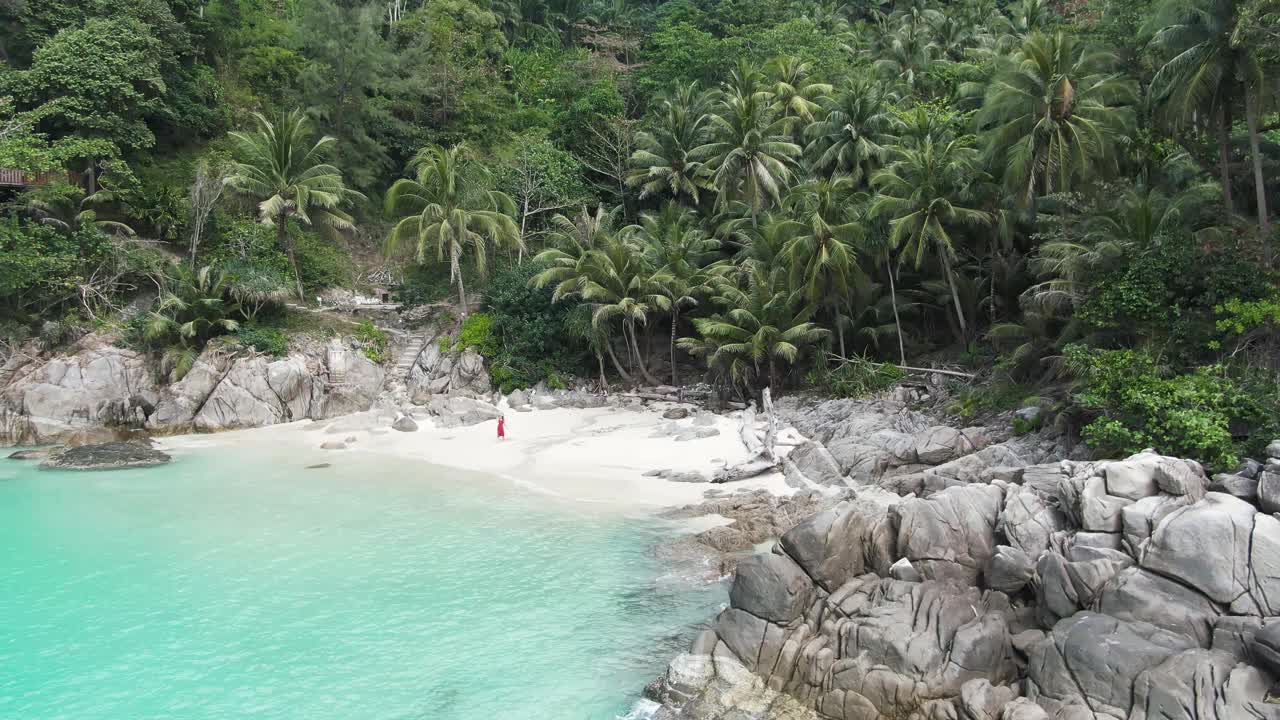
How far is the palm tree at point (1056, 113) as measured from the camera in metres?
17.0

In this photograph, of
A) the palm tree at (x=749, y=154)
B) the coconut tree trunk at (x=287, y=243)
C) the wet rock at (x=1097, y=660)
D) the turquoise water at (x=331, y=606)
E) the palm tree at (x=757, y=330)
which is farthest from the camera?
the coconut tree trunk at (x=287, y=243)

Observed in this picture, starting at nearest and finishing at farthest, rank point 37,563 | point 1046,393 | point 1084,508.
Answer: point 1084,508 → point 37,563 → point 1046,393

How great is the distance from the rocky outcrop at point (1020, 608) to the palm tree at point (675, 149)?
22.8m

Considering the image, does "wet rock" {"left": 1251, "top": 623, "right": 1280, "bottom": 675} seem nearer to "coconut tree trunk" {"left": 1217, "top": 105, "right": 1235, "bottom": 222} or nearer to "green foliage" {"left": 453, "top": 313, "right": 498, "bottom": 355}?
"coconut tree trunk" {"left": 1217, "top": 105, "right": 1235, "bottom": 222}

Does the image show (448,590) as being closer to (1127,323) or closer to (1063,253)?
(1127,323)

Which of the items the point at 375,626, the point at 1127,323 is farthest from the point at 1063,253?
the point at 375,626

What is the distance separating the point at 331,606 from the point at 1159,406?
13.2 metres

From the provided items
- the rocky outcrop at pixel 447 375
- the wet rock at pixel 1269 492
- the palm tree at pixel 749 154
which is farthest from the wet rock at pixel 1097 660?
the rocky outcrop at pixel 447 375

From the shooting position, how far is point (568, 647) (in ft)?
30.9

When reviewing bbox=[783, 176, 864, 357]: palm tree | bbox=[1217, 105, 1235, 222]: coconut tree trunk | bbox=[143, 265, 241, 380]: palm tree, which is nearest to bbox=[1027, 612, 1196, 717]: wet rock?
bbox=[1217, 105, 1235, 222]: coconut tree trunk

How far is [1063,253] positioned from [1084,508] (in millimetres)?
9058

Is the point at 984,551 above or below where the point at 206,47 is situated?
below

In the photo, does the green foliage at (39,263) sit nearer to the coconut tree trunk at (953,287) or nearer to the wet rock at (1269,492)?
the coconut tree trunk at (953,287)

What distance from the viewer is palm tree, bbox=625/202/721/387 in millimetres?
25112
